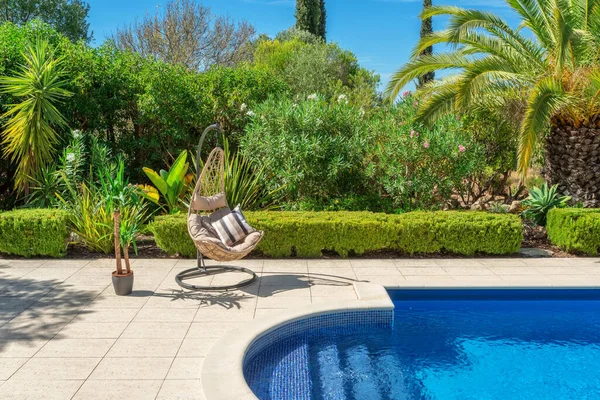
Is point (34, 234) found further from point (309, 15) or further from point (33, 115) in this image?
point (309, 15)

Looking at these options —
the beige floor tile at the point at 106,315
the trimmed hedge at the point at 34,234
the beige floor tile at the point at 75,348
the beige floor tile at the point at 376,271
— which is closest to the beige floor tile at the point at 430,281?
the beige floor tile at the point at 376,271

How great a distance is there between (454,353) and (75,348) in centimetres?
351

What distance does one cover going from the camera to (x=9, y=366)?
178 inches

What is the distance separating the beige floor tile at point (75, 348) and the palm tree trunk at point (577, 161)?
798 cm

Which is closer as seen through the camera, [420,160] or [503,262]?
[503,262]

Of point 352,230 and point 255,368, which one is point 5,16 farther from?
point 255,368

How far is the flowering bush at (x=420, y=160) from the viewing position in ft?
31.4

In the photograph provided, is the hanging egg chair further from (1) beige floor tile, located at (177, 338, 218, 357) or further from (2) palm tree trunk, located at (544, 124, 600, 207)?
(2) palm tree trunk, located at (544, 124, 600, 207)

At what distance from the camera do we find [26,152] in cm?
946

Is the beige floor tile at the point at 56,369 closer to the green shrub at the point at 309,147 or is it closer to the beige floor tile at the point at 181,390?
the beige floor tile at the point at 181,390

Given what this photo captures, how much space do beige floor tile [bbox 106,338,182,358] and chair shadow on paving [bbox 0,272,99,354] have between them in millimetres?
731

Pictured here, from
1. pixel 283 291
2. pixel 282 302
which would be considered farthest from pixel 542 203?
pixel 282 302

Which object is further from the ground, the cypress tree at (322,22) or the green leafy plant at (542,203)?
the cypress tree at (322,22)

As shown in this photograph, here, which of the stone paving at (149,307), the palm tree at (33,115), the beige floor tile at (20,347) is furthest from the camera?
the palm tree at (33,115)
